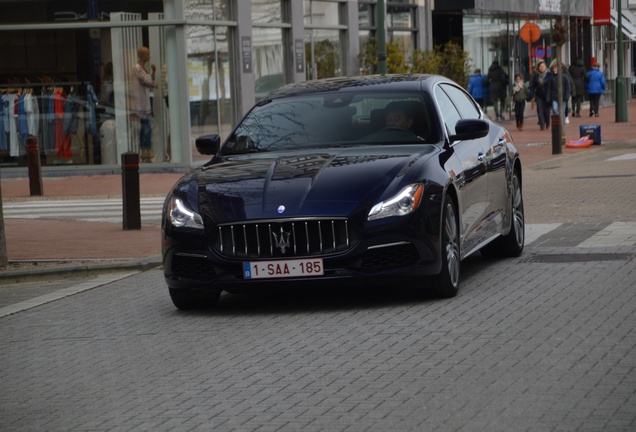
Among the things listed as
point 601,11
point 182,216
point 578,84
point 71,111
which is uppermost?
point 601,11

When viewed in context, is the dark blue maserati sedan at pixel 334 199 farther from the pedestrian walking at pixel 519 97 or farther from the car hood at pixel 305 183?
the pedestrian walking at pixel 519 97

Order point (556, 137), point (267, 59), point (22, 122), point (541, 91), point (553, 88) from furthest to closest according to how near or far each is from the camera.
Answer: point (541, 91) → point (553, 88) → point (267, 59) → point (556, 137) → point (22, 122)

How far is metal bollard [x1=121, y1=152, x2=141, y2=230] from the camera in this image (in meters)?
15.6

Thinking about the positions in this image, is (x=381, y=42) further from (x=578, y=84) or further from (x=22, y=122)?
(x=578, y=84)

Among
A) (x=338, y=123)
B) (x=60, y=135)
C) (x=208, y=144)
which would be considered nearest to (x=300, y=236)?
(x=338, y=123)

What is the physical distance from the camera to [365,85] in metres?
10.7

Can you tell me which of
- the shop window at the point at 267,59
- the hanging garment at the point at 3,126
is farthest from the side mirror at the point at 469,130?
the shop window at the point at 267,59

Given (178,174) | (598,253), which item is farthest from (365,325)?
(178,174)

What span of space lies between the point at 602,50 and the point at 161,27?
43.3 metres

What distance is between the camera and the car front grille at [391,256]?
8977mm

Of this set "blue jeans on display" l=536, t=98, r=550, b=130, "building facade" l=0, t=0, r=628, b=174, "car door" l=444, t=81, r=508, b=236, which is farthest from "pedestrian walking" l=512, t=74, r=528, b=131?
"car door" l=444, t=81, r=508, b=236

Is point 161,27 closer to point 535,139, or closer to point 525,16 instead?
point 535,139

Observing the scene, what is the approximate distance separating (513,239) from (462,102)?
4.00 ft

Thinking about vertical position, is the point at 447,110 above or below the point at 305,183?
above
